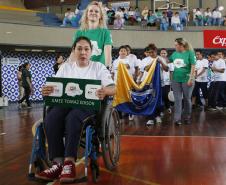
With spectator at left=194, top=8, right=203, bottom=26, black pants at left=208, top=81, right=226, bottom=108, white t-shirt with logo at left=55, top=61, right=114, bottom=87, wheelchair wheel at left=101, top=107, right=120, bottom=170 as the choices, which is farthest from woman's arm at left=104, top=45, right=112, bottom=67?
spectator at left=194, top=8, right=203, bottom=26

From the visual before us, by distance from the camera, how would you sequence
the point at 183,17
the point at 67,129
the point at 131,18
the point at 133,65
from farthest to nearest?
the point at 183,17 < the point at 131,18 < the point at 133,65 < the point at 67,129

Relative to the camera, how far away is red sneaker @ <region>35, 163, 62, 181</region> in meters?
3.02

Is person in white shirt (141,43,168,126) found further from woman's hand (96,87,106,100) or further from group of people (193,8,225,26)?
group of people (193,8,225,26)

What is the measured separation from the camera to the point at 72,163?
2.99 metres

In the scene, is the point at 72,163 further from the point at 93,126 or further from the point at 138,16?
the point at 138,16

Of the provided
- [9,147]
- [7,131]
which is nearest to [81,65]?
[9,147]

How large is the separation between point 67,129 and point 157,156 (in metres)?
1.44

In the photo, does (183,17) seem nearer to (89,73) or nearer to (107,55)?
(107,55)

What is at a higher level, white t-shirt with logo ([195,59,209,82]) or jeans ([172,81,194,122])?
white t-shirt with logo ([195,59,209,82])

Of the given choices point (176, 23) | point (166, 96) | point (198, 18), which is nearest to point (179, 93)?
point (166, 96)

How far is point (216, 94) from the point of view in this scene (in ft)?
34.5

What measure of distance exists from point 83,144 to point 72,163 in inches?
13.1

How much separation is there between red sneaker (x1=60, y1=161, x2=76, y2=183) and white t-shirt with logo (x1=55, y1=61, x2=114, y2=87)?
772 mm

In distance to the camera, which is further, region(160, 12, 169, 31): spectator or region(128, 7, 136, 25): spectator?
region(128, 7, 136, 25): spectator
